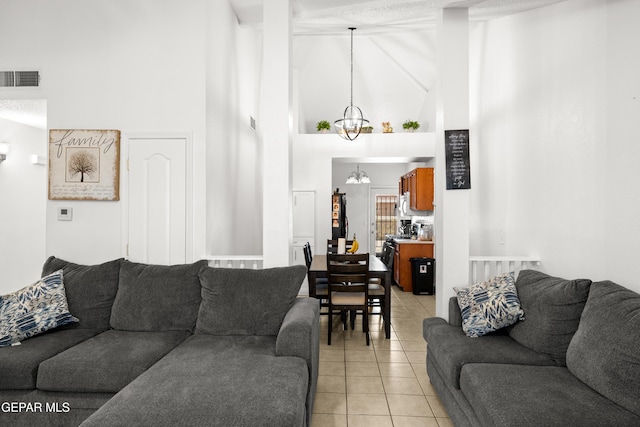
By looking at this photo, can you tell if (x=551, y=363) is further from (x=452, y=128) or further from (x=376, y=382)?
(x=452, y=128)

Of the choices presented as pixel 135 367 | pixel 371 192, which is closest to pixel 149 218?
pixel 135 367

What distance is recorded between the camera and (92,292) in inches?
115

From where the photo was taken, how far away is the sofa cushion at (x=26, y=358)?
225cm

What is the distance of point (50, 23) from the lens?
11.9 feet

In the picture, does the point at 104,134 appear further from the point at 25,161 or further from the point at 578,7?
the point at 578,7

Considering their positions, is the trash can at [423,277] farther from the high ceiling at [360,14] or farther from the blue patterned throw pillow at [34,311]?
the blue patterned throw pillow at [34,311]

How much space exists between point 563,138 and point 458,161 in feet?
2.72

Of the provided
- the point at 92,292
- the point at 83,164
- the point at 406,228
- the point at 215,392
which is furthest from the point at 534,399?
the point at 406,228

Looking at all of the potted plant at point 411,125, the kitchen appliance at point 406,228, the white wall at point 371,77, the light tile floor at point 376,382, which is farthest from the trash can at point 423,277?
the white wall at point 371,77

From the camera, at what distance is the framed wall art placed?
360 cm

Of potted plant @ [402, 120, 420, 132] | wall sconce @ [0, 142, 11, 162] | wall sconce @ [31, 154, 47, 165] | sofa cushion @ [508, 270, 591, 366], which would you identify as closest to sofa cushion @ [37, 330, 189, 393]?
sofa cushion @ [508, 270, 591, 366]

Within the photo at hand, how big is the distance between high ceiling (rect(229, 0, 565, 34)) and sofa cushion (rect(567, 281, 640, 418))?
2.59 m

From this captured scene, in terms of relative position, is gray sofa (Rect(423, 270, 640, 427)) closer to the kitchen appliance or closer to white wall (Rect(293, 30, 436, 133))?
white wall (Rect(293, 30, 436, 133))

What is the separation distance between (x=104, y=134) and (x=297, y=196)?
12.7 ft
